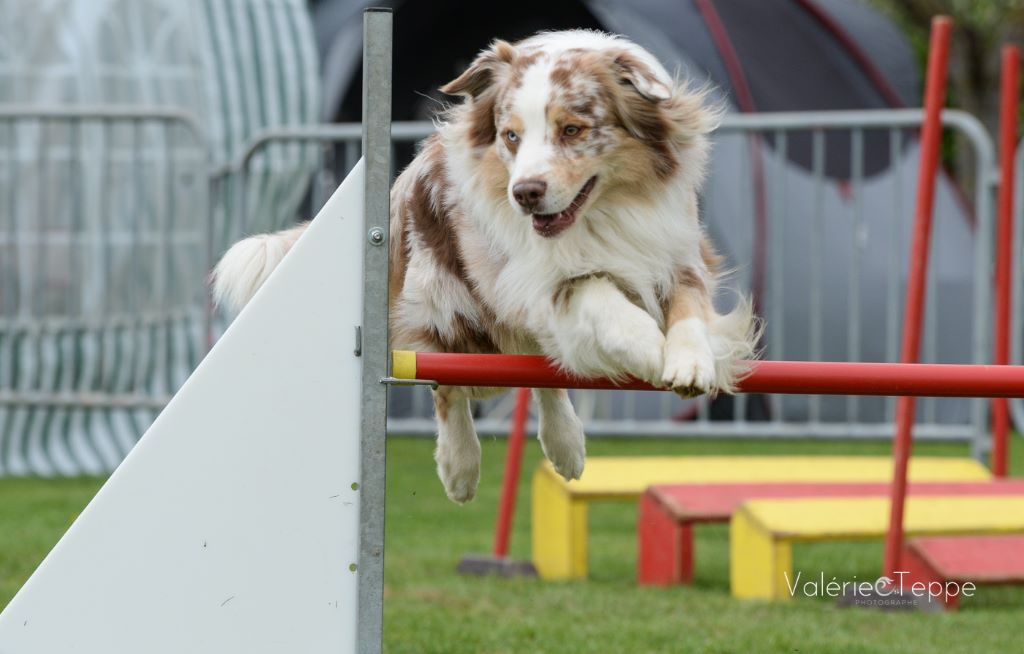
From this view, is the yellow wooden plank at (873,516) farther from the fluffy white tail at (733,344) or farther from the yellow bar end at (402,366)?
the yellow bar end at (402,366)

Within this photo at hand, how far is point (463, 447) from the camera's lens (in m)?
3.70

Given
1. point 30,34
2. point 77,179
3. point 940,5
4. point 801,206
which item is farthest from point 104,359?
point 940,5

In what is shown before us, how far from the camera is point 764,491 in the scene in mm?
5332

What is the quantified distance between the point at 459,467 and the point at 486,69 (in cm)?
104

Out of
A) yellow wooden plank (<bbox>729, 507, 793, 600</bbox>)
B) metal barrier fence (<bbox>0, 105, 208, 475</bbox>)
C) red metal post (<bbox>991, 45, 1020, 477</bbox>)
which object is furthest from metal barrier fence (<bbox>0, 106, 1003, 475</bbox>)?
yellow wooden plank (<bbox>729, 507, 793, 600</bbox>)

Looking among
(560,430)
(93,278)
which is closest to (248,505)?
(560,430)

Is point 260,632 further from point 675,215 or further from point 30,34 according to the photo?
point 30,34

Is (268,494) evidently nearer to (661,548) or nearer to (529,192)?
(529,192)

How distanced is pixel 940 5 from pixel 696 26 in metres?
7.05

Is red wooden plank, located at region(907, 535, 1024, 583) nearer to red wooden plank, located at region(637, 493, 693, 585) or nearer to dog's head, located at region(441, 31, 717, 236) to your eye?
red wooden plank, located at region(637, 493, 693, 585)

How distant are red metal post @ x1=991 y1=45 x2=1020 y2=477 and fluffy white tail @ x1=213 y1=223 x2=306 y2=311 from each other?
10.2ft

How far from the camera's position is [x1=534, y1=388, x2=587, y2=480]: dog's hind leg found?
3697 millimetres

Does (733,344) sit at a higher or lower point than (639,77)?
lower

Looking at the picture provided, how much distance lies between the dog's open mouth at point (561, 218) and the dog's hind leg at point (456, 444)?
0.77 metres
